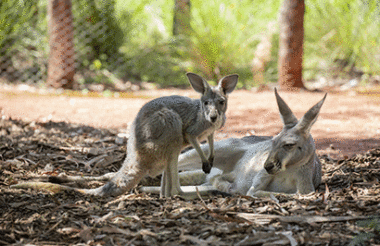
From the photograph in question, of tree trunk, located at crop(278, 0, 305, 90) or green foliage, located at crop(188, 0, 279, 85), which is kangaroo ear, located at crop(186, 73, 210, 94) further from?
green foliage, located at crop(188, 0, 279, 85)

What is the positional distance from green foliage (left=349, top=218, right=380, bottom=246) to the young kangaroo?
2.44 ft

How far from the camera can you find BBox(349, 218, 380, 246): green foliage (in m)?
2.30

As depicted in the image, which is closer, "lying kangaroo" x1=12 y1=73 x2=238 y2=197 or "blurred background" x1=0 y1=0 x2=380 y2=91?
"lying kangaroo" x1=12 y1=73 x2=238 y2=197

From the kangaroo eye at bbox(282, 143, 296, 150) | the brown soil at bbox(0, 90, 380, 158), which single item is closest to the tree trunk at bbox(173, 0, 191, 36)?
the brown soil at bbox(0, 90, 380, 158)

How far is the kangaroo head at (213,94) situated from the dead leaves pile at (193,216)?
0.65 meters

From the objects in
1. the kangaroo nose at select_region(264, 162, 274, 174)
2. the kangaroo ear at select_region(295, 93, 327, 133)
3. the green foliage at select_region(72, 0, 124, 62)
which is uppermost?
the green foliage at select_region(72, 0, 124, 62)

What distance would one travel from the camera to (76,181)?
355 centimetres

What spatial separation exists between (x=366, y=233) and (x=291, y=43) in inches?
263

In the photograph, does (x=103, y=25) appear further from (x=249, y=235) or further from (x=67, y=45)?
(x=249, y=235)

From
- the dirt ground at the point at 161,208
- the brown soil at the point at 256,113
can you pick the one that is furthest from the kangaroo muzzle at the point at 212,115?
the brown soil at the point at 256,113

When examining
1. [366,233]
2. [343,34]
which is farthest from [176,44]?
[366,233]

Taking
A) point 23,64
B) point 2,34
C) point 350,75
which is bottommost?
point 350,75

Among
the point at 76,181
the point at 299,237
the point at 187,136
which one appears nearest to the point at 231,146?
the point at 187,136

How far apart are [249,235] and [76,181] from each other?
171 cm
